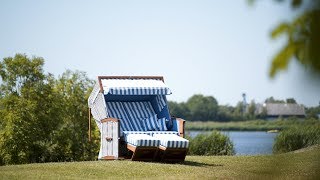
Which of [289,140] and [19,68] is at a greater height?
[19,68]

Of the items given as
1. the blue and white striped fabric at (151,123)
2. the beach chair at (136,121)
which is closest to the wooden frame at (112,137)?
the beach chair at (136,121)

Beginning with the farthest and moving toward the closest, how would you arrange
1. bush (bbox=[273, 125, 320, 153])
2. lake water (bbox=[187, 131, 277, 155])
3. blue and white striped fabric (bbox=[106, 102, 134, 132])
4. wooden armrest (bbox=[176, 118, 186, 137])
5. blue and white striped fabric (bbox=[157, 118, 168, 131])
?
lake water (bbox=[187, 131, 277, 155]) → bush (bbox=[273, 125, 320, 153]) → blue and white striped fabric (bbox=[157, 118, 168, 131]) → blue and white striped fabric (bbox=[106, 102, 134, 132]) → wooden armrest (bbox=[176, 118, 186, 137])

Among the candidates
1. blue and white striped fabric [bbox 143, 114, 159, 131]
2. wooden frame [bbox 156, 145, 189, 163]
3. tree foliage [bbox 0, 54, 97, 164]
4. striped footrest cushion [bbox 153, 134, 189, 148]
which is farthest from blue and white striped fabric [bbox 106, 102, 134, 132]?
tree foliage [bbox 0, 54, 97, 164]

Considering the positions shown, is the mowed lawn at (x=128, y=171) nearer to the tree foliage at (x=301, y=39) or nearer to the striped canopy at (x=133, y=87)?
the striped canopy at (x=133, y=87)

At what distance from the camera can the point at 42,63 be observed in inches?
701

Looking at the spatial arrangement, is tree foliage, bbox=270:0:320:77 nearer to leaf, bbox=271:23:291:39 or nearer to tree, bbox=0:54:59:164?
leaf, bbox=271:23:291:39

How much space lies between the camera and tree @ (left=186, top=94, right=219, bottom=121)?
250 ft

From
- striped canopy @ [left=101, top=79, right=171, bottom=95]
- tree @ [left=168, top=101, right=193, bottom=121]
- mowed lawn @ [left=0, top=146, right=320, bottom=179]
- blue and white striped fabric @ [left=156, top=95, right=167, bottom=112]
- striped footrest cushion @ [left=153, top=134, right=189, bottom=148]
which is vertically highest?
tree @ [left=168, top=101, right=193, bottom=121]

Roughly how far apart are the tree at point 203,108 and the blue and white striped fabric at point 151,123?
199ft

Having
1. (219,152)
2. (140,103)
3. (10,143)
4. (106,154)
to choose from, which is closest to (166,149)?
(106,154)

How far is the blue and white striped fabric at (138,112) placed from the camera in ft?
41.3

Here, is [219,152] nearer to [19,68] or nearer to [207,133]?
[207,133]

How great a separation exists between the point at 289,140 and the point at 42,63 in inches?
306

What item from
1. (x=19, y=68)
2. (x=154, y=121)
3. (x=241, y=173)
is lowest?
(x=241, y=173)
